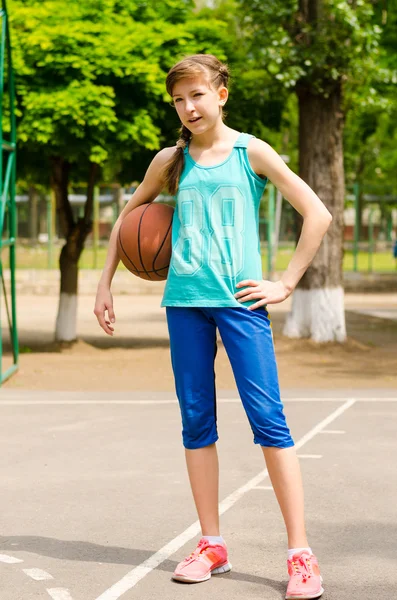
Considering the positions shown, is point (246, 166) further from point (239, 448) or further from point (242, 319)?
point (239, 448)

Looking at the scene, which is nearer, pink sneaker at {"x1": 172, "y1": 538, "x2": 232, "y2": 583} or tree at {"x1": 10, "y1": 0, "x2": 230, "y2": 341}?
pink sneaker at {"x1": 172, "y1": 538, "x2": 232, "y2": 583}

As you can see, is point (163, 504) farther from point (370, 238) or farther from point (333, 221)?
point (370, 238)

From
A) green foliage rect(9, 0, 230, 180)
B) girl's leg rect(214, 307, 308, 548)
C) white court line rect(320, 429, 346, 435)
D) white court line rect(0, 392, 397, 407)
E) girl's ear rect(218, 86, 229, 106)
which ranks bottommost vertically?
white court line rect(0, 392, 397, 407)

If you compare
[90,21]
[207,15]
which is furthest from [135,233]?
[207,15]

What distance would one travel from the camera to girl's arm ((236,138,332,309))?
179 inches

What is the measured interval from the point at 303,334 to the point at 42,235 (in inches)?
810

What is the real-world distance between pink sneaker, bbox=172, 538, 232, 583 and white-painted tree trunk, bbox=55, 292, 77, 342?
11512mm

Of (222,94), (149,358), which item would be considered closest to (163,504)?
(222,94)

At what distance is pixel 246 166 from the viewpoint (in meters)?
4.62

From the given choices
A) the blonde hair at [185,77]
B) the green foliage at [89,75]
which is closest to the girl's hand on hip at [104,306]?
the blonde hair at [185,77]

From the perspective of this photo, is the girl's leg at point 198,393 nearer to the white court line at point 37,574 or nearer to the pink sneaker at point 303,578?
the pink sneaker at point 303,578

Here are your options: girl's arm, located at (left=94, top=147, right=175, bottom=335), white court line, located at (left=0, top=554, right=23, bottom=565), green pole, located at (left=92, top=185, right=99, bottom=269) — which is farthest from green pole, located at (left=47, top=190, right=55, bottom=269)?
girl's arm, located at (left=94, top=147, right=175, bottom=335)

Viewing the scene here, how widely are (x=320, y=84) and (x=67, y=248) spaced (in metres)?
4.09

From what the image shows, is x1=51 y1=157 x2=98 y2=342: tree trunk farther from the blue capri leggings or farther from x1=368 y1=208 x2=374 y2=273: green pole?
x1=368 y1=208 x2=374 y2=273: green pole
